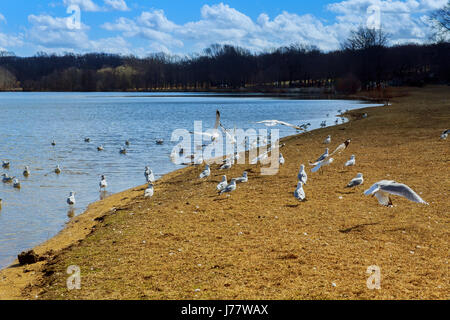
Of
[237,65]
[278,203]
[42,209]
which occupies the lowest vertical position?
[42,209]

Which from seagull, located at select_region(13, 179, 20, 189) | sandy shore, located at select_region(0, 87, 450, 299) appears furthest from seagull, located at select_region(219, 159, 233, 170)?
seagull, located at select_region(13, 179, 20, 189)

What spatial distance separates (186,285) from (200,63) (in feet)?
571

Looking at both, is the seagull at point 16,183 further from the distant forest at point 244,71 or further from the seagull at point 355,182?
the distant forest at point 244,71

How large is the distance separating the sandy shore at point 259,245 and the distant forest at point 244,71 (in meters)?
79.9

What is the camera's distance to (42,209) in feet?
41.1

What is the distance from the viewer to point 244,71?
153875 mm

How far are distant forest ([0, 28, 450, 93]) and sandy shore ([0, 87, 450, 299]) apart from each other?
7993 cm

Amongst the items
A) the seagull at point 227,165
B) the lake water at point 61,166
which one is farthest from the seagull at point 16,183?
the seagull at point 227,165

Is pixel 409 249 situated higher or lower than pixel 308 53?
lower

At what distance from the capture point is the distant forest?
95.3m

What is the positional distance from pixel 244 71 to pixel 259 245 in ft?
494

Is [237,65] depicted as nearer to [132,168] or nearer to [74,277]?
[132,168]
